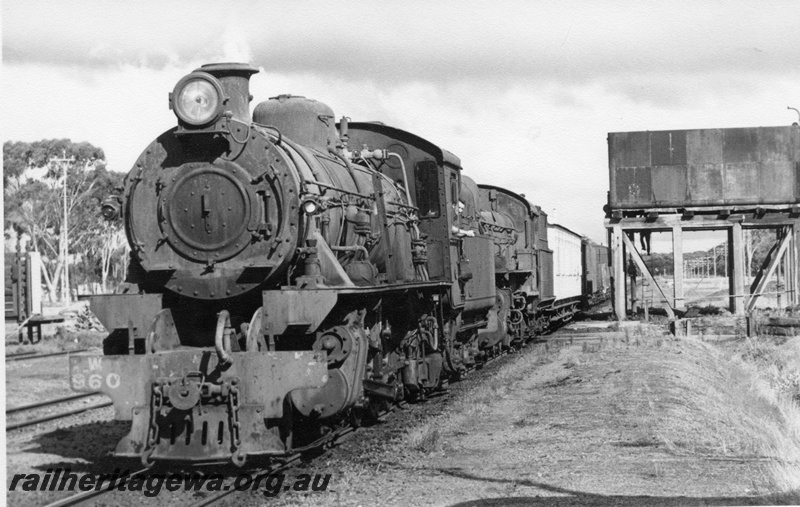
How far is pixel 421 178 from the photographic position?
1414cm

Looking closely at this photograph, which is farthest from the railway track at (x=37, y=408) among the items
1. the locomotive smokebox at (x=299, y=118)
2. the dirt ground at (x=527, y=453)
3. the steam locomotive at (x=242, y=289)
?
the locomotive smokebox at (x=299, y=118)

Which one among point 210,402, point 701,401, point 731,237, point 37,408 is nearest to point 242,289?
point 210,402

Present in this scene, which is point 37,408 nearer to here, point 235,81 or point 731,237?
point 235,81

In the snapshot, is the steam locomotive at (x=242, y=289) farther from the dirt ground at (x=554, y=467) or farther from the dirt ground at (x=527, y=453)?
the dirt ground at (x=554, y=467)

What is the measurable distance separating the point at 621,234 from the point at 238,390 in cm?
2074

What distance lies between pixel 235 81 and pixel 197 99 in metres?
0.86

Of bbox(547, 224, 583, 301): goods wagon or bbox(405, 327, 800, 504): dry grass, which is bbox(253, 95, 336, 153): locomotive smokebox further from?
bbox(547, 224, 583, 301): goods wagon

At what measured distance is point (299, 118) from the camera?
1170cm

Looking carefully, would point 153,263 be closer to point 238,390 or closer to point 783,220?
point 238,390

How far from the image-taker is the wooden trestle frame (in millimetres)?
26453

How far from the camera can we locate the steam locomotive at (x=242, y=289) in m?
8.64

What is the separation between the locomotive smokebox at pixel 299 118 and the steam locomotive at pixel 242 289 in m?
0.02

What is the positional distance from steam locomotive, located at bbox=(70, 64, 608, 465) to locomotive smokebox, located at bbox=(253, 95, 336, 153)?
0.8 inches

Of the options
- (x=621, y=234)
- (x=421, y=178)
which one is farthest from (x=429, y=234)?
(x=621, y=234)
